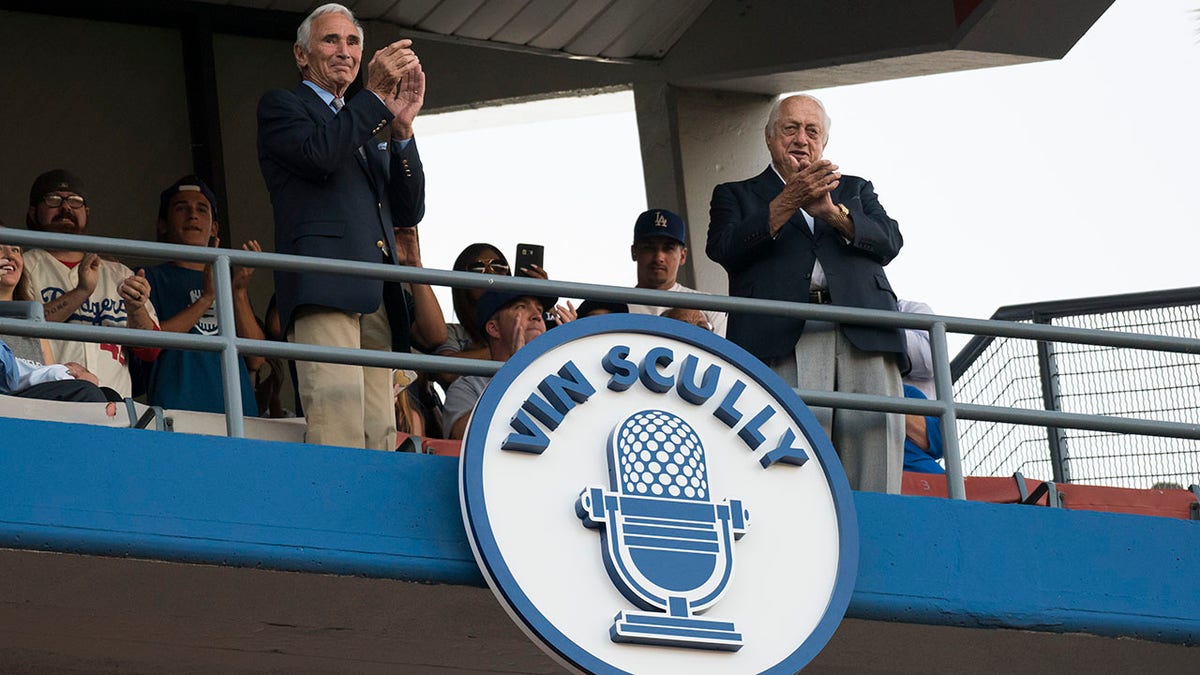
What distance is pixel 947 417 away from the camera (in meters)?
8.29

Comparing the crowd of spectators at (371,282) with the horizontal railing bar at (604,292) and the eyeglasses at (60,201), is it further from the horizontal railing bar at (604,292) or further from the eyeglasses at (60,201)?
the horizontal railing bar at (604,292)

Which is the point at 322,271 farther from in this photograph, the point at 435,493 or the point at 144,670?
the point at 144,670

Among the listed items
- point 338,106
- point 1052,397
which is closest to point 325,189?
point 338,106

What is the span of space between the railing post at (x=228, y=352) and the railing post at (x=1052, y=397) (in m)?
5.87

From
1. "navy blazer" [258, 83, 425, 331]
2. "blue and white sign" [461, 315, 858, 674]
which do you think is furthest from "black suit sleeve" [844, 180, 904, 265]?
"navy blazer" [258, 83, 425, 331]

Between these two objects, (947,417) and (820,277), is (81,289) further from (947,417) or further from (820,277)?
(947,417)

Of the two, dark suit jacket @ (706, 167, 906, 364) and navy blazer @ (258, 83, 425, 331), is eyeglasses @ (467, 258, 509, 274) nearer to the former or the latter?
dark suit jacket @ (706, 167, 906, 364)

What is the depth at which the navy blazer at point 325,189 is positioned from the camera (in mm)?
7832

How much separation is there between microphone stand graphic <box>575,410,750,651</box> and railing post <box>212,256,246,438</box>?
122 cm

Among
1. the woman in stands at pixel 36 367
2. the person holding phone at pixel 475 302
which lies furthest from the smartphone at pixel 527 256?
the woman in stands at pixel 36 367

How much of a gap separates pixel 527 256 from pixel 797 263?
1.88 metres

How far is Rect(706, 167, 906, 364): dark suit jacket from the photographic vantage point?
27.8 feet

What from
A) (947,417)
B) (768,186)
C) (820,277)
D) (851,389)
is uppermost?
(768,186)

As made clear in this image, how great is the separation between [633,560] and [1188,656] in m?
2.45
